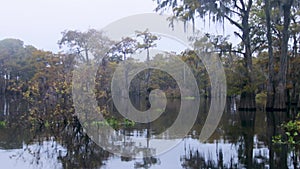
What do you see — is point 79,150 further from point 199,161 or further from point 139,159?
point 199,161

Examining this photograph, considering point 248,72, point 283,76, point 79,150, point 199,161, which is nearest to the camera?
point 199,161

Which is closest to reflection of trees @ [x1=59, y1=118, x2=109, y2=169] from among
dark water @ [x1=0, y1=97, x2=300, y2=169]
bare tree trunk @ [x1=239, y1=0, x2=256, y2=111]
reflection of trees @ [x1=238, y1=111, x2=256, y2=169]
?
dark water @ [x1=0, y1=97, x2=300, y2=169]

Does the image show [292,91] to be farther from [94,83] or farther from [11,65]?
[11,65]

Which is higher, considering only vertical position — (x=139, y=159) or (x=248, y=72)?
(x=248, y=72)

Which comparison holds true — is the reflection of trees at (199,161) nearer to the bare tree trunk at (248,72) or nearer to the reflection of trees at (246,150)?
the reflection of trees at (246,150)

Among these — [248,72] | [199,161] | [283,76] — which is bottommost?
[199,161]

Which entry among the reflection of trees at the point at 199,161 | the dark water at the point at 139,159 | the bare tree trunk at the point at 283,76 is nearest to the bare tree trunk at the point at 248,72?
the bare tree trunk at the point at 283,76

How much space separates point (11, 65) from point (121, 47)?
1874 cm

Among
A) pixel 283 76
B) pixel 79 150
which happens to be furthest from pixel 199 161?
pixel 283 76

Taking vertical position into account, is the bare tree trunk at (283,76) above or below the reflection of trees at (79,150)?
above

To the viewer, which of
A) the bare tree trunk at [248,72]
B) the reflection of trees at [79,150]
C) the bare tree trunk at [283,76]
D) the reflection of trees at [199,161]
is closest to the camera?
the reflection of trees at [199,161]

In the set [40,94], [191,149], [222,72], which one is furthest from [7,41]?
[191,149]

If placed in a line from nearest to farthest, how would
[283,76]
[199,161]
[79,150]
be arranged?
[199,161] → [79,150] → [283,76]

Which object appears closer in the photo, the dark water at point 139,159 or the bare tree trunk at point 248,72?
the dark water at point 139,159
